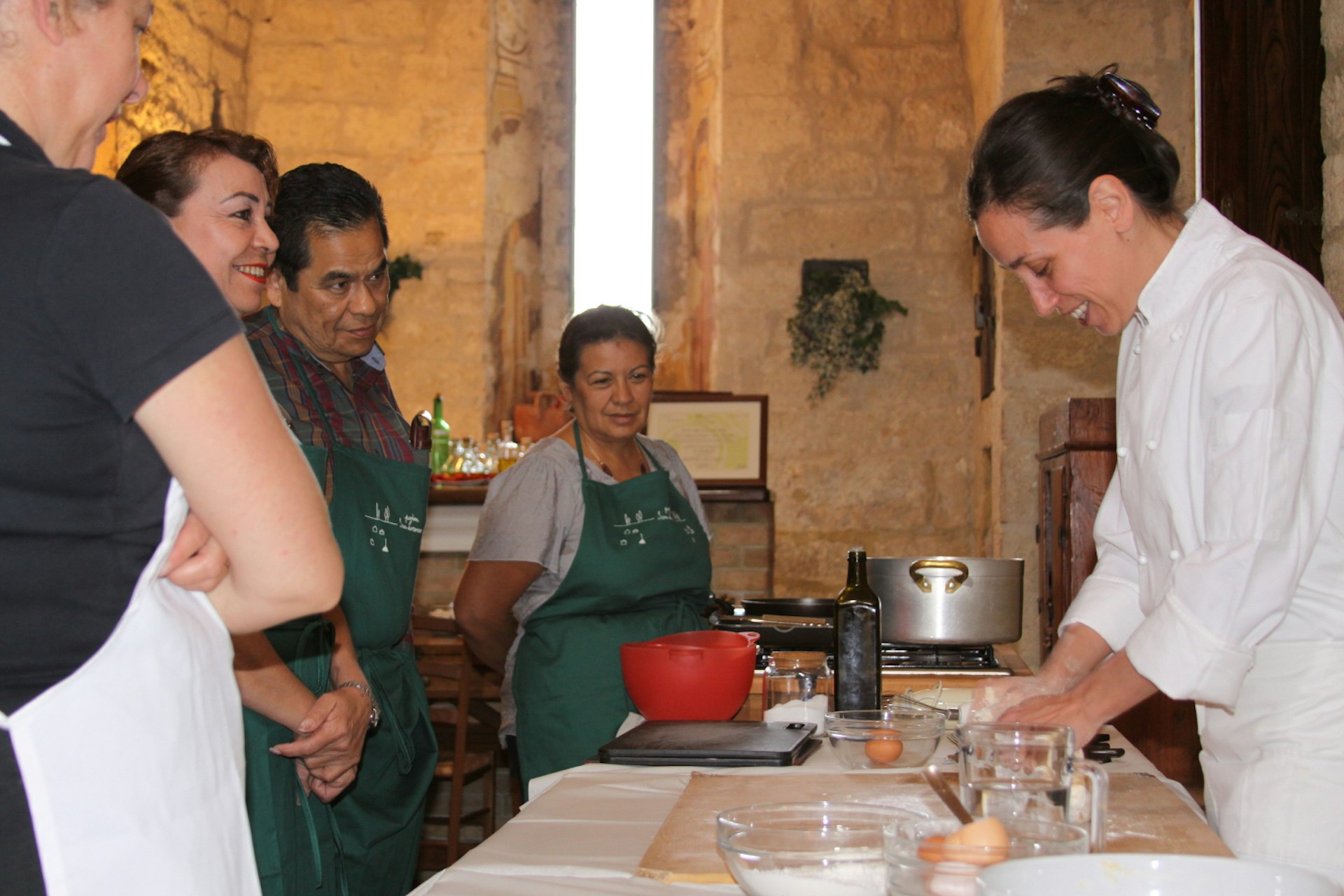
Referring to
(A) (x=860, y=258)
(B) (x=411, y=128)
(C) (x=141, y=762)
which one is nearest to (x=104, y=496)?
(C) (x=141, y=762)

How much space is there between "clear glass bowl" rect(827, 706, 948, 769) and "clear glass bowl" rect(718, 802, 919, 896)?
15.6 inches

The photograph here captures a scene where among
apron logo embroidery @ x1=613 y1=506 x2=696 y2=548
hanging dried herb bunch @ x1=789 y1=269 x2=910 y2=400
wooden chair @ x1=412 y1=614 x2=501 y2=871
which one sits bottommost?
wooden chair @ x1=412 y1=614 x2=501 y2=871

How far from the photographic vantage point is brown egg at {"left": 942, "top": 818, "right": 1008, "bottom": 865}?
2.72 feet

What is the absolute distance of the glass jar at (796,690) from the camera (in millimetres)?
1798

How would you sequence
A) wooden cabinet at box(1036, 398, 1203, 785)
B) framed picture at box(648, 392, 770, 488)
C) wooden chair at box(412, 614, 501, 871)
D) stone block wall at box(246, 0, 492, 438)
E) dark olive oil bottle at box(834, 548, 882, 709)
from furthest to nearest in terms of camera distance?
stone block wall at box(246, 0, 492, 438), framed picture at box(648, 392, 770, 488), wooden chair at box(412, 614, 501, 871), wooden cabinet at box(1036, 398, 1203, 785), dark olive oil bottle at box(834, 548, 882, 709)

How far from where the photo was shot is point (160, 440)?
0.90 meters

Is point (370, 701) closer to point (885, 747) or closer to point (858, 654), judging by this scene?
point (858, 654)

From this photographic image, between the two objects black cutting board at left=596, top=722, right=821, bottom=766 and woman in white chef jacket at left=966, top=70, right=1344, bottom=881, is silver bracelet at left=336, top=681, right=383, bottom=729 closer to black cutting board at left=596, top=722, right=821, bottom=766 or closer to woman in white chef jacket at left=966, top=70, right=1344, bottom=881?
black cutting board at left=596, top=722, right=821, bottom=766

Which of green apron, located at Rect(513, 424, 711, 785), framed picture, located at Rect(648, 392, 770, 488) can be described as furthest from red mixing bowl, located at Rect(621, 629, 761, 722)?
framed picture, located at Rect(648, 392, 770, 488)

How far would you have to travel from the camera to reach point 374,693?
6.43 feet

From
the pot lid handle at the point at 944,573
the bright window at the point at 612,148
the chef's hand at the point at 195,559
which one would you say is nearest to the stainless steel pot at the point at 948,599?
the pot lid handle at the point at 944,573

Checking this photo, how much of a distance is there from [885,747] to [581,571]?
1.13 m

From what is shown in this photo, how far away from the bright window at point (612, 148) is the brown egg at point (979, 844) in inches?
243

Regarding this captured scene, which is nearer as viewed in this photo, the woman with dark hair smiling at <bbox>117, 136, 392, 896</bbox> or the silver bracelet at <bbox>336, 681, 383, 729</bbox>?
the woman with dark hair smiling at <bbox>117, 136, 392, 896</bbox>
